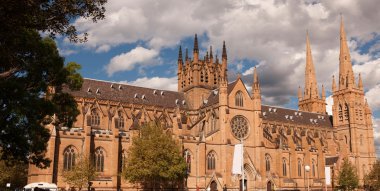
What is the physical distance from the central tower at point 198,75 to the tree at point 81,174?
29024mm

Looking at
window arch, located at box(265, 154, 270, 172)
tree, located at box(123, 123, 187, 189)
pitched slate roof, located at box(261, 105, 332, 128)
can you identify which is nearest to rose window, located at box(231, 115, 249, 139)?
window arch, located at box(265, 154, 270, 172)

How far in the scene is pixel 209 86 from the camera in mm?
77875

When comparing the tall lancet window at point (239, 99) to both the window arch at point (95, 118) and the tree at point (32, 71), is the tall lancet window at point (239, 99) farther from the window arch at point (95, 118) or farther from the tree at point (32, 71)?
the tree at point (32, 71)

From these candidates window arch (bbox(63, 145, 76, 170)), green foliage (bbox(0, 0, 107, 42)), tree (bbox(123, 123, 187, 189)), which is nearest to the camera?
green foliage (bbox(0, 0, 107, 42))

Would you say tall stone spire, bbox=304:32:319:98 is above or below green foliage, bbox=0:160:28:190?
above

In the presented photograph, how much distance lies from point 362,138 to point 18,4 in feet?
316

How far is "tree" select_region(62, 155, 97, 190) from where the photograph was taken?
48719 mm

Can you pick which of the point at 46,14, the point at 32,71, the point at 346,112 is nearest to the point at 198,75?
the point at 346,112

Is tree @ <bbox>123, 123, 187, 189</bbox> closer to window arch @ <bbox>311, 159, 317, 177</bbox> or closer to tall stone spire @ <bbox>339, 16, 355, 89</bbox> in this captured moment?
window arch @ <bbox>311, 159, 317, 177</bbox>

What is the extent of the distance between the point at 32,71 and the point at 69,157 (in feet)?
104

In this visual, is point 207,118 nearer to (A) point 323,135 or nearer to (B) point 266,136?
(B) point 266,136

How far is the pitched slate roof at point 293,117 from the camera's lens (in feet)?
291

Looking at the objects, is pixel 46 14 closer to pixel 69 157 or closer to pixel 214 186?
pixel 69 157

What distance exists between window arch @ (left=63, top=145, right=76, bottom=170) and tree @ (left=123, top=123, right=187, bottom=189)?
7.02 metres
